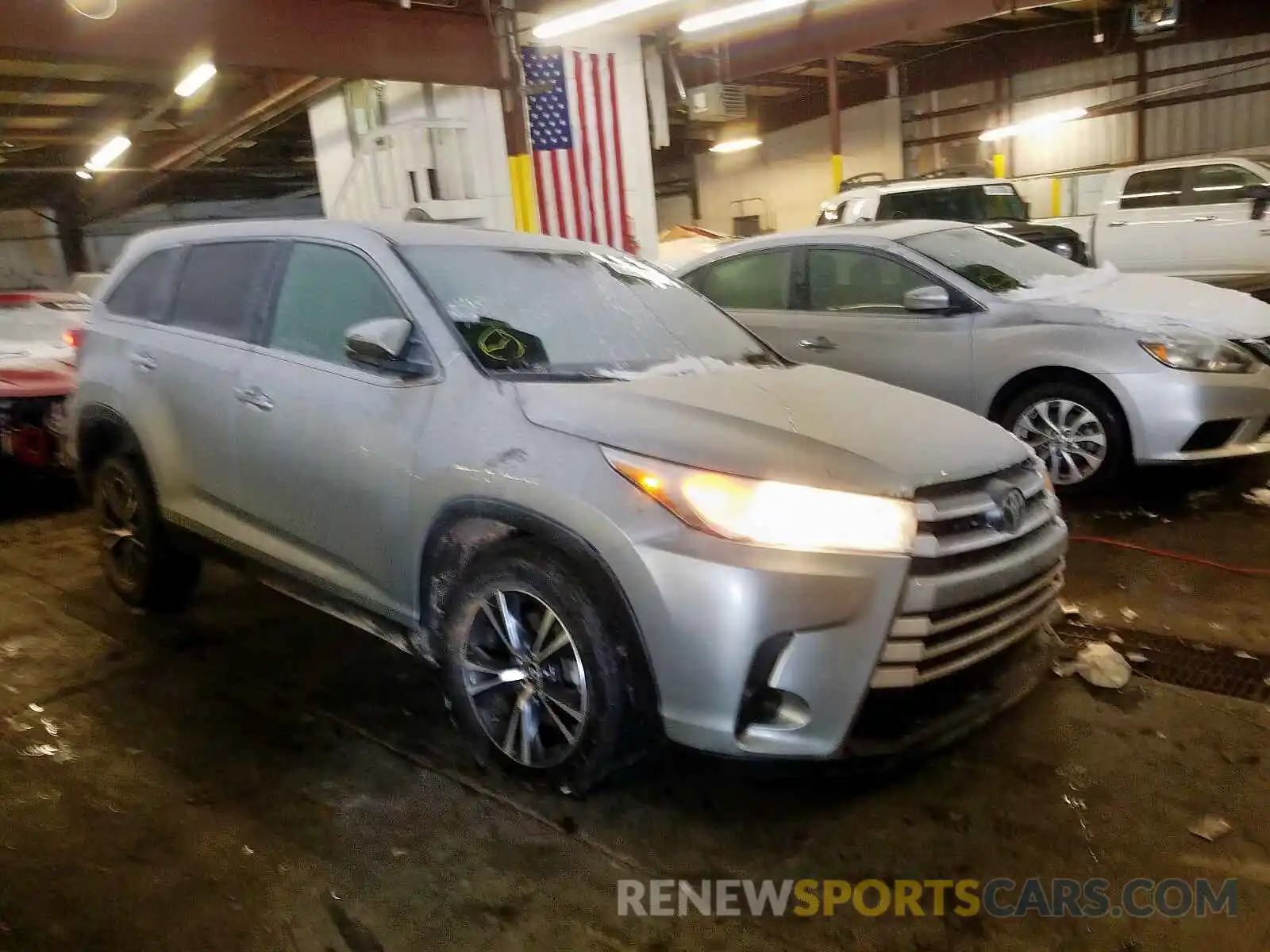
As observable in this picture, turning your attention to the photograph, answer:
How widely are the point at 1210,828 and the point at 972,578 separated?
0.93 metres

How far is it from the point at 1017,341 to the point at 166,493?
169 inches

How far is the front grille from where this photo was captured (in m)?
2.47

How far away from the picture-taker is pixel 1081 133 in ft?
62.0

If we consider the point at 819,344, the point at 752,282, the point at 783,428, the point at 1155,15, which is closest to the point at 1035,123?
the point at 1155,15

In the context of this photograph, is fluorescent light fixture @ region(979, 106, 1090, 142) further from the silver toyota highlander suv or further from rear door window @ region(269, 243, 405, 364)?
rear door window @ region(269, 243, 405, 364)

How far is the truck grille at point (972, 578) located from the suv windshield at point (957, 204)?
9.69 meters

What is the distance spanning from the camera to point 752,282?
6535 millimetres

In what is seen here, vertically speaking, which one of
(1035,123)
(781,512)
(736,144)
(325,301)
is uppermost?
(736,144)

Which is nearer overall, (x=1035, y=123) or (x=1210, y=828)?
(x=1210, y=828)

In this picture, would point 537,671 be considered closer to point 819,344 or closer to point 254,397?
point 254,397

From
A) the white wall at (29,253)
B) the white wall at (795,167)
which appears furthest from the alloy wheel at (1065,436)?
the white wall at (29,253)

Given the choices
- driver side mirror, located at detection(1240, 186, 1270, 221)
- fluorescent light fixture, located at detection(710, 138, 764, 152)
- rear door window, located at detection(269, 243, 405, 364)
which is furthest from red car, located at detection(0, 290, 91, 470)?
fluorescent light fixture, located at detection(710, 138, 764, 152)

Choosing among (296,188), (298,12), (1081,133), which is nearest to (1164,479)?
(298,12)

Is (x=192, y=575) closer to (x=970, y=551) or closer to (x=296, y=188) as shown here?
(x=970, y=551)
